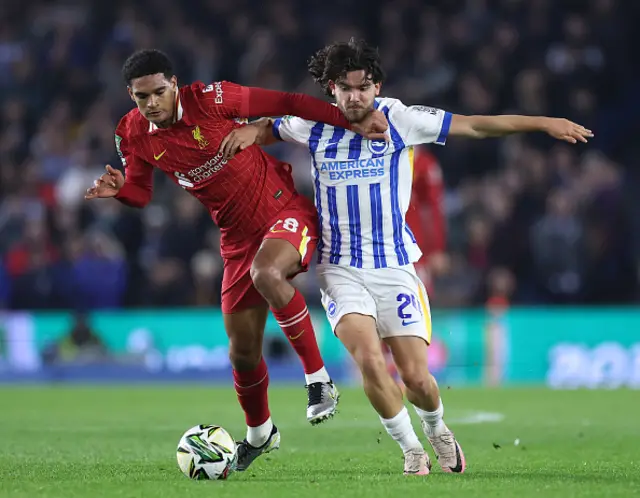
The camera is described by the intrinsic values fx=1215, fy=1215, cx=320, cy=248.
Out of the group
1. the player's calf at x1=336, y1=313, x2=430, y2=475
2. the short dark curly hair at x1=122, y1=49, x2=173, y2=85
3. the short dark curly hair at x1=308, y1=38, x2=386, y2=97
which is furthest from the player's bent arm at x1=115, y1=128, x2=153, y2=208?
the player's calf at x1=336, y1=313, x2=430, y2=475

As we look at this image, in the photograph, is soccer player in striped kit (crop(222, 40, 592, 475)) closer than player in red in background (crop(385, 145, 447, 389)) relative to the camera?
Yes

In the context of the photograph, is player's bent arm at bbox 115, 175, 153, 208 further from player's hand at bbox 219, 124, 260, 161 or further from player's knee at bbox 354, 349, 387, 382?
player's knee at bbox 354, 349, 387, 382

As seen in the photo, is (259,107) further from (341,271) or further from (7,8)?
(7,8)

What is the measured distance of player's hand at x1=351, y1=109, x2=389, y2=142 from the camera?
6355mm

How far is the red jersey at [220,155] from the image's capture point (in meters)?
6.59

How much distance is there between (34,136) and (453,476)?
1251 centimetres

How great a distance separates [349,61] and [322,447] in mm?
2814

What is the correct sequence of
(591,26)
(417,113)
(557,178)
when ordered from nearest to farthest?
(417,113)
(557,178)
(591,26)

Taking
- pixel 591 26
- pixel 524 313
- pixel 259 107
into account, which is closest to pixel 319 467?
pixel 259 107

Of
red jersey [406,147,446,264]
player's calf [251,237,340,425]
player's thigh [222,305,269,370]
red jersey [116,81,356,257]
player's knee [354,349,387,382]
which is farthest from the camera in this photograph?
red jersey [406,147,446,264]

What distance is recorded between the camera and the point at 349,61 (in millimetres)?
6297

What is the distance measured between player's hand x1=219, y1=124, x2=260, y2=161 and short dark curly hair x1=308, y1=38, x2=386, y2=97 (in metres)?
0.50

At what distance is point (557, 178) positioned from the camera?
15.5m

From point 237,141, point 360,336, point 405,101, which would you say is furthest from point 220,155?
point 405,101
